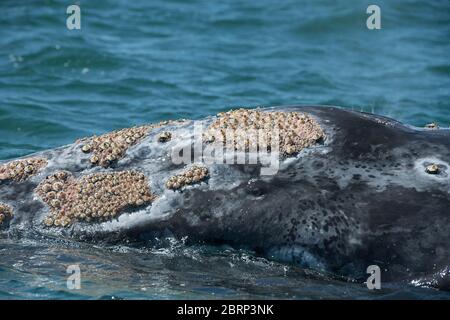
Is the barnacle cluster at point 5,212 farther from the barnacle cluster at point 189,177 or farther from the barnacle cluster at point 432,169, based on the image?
the barnacle cluster at point 432,169

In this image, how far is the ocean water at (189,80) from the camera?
27.3 ft

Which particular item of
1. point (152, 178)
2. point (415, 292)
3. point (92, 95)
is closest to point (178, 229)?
point (152, 178)

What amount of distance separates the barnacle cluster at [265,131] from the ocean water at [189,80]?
1045 mm

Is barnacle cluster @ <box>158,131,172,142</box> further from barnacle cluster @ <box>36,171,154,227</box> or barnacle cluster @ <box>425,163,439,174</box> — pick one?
barnacle cluster @ <box>425,163,439,174</box>

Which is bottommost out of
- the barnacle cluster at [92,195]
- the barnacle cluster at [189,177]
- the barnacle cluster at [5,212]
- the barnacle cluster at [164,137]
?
the barnacle cluster at [5,212]

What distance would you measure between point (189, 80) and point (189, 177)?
385 inches

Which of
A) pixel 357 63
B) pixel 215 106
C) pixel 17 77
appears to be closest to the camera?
pixel 215 106

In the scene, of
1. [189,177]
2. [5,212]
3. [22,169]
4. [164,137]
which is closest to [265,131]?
[189,177]

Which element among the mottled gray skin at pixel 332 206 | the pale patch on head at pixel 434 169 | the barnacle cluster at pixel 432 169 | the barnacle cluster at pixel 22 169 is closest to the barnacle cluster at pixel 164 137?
the mottled gray skin at pixel 332 206

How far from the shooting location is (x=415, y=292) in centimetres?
775

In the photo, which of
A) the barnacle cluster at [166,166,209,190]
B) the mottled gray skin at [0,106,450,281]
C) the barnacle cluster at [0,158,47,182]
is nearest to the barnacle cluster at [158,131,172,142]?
the mottled gray skin at [0,106,450,281]

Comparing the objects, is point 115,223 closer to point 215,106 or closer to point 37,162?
point 37,162

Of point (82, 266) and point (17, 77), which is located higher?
point (17, 77)
